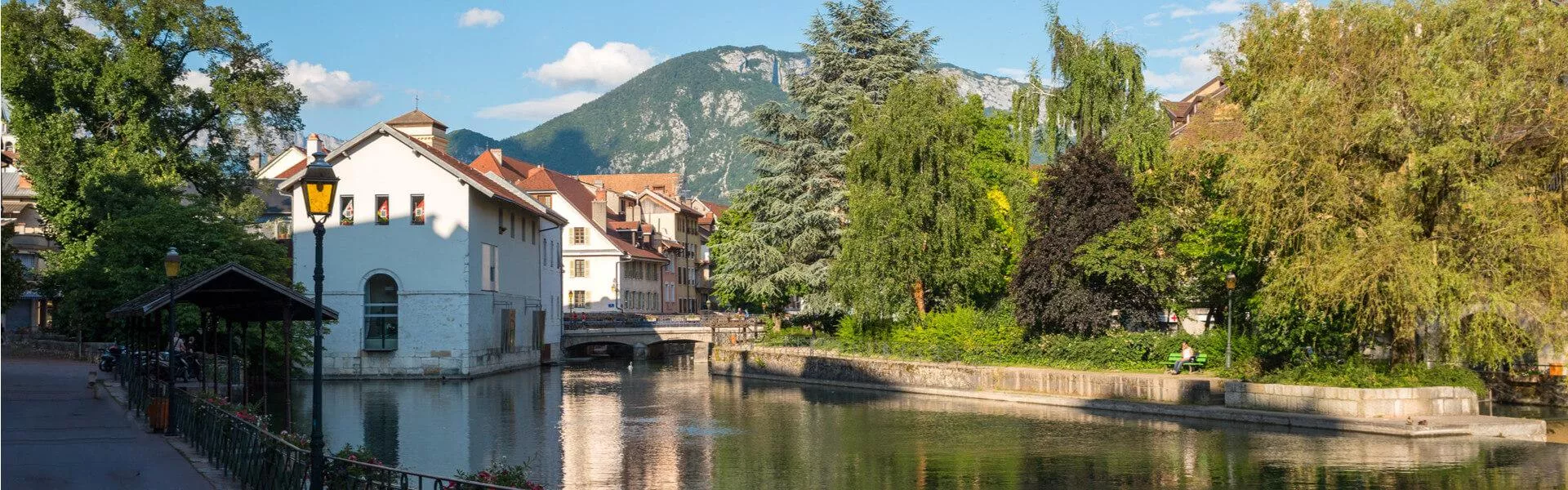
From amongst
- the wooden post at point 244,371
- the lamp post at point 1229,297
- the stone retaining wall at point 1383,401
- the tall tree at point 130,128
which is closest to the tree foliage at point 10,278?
the tall tree at point 130,128

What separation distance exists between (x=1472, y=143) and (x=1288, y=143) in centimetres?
345

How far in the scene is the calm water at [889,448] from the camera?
66.9 feet

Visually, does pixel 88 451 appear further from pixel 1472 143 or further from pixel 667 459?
pixel 1472 143

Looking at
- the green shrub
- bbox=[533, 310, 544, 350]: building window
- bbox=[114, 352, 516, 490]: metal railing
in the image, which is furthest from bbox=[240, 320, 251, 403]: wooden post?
bbox=[533, 310, 544, 350]: building window

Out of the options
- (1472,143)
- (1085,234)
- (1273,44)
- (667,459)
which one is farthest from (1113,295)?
(667,459)

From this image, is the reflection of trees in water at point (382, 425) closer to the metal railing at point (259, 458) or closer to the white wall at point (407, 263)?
the metal railing at point (259, 458)

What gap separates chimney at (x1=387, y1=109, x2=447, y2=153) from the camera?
79.0 metres

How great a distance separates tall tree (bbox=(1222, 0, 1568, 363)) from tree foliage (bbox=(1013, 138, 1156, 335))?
32.4ft

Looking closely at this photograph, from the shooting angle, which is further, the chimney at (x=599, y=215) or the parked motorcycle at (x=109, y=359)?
the chimney at (x=599, y=215)

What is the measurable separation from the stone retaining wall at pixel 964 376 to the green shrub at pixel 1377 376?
2561 millimetres

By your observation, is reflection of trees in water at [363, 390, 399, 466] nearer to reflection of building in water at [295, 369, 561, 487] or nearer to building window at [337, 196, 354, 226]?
reflection of building in water at [295, 369, 561, 487]

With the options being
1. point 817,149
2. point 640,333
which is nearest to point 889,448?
point 817,149

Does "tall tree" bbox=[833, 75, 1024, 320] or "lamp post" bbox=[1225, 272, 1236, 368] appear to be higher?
"tall tree" bbox=[833, 75, 1024, 320]

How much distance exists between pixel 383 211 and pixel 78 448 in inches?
1423
